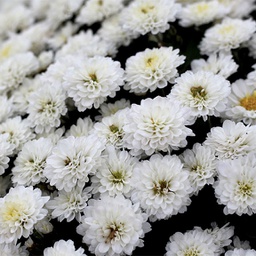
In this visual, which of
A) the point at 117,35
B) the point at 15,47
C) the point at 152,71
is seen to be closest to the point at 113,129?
the point at 152,71

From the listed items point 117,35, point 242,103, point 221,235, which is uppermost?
point 117,35

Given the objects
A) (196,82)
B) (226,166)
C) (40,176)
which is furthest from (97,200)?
(196,82)

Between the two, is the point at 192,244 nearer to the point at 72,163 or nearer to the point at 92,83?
the point at 72,163

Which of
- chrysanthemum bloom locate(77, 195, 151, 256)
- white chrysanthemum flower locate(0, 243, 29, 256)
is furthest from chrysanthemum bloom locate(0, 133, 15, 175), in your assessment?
chrysanthemum bloom locate(77, 195, 151, 256)

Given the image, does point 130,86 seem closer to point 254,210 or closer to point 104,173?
point 104,173

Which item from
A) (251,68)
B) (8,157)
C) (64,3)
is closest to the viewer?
(8,157)

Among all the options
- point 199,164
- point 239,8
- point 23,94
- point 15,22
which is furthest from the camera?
point 15,22

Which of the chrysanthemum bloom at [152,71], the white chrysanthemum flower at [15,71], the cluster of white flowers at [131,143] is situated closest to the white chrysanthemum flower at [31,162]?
the cluster of white flowers at [131,143]

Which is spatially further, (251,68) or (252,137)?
(251,68)
